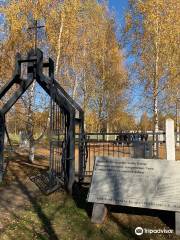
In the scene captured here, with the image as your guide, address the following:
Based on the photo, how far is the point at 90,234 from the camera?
5812mm

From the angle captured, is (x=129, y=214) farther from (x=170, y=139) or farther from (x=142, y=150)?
(x=142, y=150)

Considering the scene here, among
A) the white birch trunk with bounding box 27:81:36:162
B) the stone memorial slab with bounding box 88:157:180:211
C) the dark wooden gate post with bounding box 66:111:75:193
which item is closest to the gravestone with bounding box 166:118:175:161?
the stone memorial slab with bounding box 88:157:180:211

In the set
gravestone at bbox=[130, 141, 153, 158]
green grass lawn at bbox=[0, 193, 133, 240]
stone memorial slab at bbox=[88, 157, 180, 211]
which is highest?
gravestone at bbox=[130, 141, 153, 158]

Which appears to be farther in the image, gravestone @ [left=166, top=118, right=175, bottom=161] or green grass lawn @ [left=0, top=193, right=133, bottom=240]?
gravestone @ [left=166, top=118, right=175, bottom=161]

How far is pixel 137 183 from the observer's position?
21.4 ft

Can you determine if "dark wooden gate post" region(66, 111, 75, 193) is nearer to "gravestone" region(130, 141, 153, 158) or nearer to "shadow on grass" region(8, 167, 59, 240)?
"shadow on grass" region(8, 167, 59, 240)

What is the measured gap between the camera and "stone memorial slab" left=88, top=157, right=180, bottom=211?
20.4 ft

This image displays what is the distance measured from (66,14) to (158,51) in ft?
17.4

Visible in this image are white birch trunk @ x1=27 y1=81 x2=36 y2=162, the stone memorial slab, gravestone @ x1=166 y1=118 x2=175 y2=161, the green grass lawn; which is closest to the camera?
the green grass lawn

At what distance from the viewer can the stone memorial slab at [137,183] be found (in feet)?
20.4

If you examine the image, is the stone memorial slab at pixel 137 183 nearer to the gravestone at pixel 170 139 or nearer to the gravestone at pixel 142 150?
the gravestone at pixel 170 139

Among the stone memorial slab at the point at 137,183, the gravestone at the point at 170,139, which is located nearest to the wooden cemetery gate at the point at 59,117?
the stone memorial slab at the point at 137,183

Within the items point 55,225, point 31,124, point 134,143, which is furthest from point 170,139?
point 31,124

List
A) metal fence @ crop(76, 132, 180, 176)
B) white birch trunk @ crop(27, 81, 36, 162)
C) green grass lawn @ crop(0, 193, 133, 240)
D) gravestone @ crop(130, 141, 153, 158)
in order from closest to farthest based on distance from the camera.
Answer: green grass lawn @ crop(0, 193, 133, 240) → metal fence @ crop(76, 132, 180, 176) → gravestone @ crop(130, 141, 153, 158) → white birch trunk @ crop(27, 81, 36, 162)
